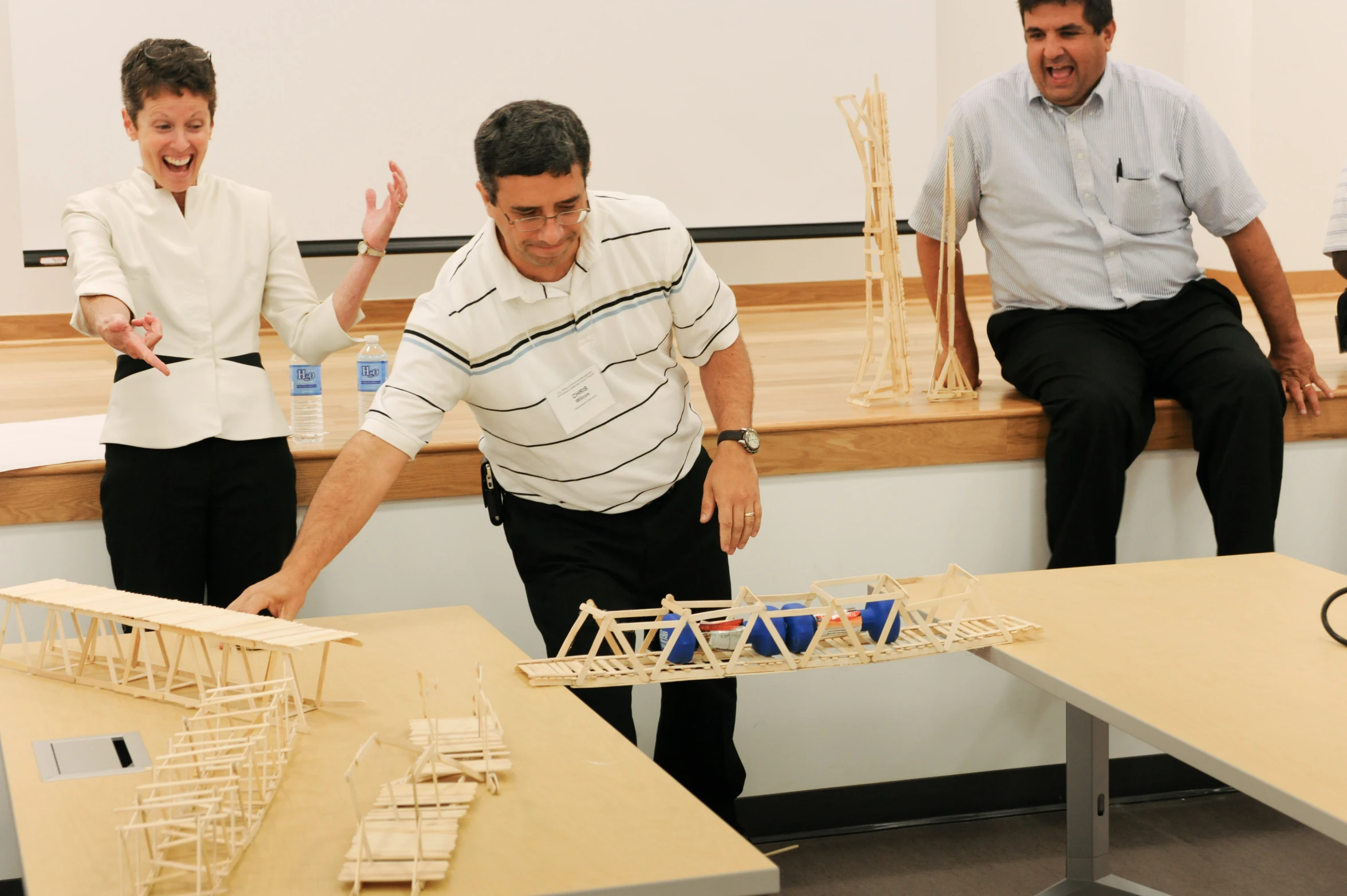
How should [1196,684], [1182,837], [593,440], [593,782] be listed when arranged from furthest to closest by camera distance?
[1182,837], [593,440], [1196,684], [593,782]

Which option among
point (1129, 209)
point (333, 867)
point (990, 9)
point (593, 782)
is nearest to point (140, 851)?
point (333, 867)

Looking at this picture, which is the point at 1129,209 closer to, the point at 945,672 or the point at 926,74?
the point at 945,672

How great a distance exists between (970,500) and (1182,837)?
84cm

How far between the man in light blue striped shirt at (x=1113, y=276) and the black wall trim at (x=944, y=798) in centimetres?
53

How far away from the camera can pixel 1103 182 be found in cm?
317

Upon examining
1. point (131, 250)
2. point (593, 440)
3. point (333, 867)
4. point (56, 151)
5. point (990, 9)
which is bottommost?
point (333, 867)

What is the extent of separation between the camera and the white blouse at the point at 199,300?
95.3 inches

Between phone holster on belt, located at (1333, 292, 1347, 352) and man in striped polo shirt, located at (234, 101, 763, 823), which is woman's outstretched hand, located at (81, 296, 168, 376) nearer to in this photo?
man in striped polo shirt, located at (234, 101, 763, 823)

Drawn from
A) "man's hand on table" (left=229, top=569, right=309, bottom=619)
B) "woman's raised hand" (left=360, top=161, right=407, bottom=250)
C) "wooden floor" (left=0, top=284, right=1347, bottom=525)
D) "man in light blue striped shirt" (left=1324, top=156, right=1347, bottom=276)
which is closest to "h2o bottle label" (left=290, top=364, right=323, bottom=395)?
"wooden floor" (left=0, top=284, right=1347, bottom=525)

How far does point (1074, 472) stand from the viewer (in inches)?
119

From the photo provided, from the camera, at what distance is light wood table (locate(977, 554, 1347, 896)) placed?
1469 millimetres

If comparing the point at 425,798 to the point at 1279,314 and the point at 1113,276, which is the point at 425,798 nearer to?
the point at 1113,276

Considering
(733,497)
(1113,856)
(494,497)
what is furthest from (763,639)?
(1113,856)

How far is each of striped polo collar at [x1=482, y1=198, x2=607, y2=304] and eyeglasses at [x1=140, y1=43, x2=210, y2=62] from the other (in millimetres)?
596
